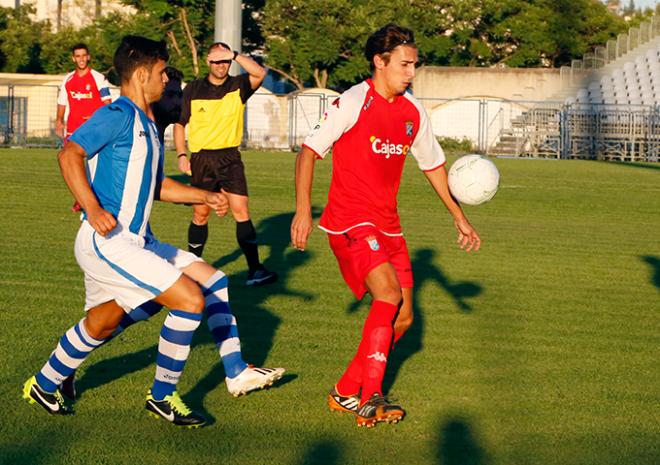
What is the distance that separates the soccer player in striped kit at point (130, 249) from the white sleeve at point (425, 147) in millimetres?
1284

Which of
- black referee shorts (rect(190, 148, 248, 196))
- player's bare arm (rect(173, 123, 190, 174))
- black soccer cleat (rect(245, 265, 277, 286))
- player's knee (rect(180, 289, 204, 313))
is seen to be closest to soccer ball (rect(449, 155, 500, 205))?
player's knee (rect(180, 289, 204, 313))

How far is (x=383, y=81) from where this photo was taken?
6.15 meters

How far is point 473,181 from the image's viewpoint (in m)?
6.89

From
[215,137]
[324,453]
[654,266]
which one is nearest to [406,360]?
[324,453]

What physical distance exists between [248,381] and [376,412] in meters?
0.77

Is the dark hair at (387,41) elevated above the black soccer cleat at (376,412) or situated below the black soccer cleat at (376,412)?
above

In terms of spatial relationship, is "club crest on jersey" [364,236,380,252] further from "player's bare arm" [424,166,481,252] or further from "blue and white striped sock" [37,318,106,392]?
"blue and white striped sock" [37,318,106,392]

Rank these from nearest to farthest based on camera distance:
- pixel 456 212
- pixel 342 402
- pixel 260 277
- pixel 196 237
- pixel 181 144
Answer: pixel 342 402 < pixel 456 212 < pixel 260 277 < pixel 196 237 < pixel 181 144

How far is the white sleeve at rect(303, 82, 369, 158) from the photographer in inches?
237

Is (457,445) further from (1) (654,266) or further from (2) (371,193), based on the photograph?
(1) (654,266)

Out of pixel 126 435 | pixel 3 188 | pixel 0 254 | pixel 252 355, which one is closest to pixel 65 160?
pixel 126 435

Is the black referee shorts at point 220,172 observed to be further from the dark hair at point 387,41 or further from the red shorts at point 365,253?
the dark hair at point 387,41

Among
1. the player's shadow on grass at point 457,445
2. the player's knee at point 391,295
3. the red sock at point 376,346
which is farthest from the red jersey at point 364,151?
the player's shadow on grass at point 457,445

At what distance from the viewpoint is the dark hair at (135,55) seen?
5645mm
